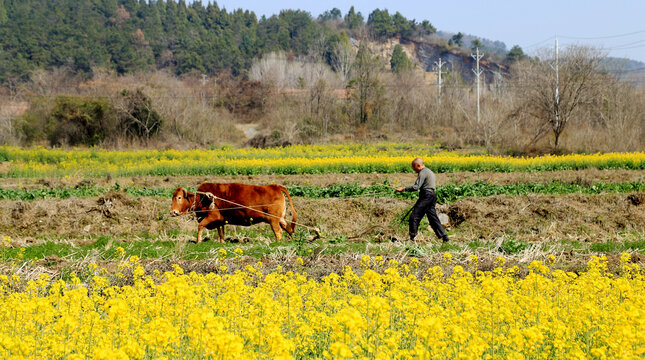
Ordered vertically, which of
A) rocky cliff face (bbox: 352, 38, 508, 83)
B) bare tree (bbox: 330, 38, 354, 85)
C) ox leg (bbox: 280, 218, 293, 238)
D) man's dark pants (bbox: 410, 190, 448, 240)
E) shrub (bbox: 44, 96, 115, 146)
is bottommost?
ox leg (bbox: 280, 218, 293, 238)

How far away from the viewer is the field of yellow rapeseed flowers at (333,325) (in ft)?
13.4

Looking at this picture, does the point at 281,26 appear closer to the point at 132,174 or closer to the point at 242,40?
the point at 242,40

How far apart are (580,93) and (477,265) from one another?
27995mm

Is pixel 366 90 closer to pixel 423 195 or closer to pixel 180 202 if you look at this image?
pixel 423 195

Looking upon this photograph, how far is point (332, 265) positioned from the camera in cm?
969

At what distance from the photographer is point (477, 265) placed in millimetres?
9570

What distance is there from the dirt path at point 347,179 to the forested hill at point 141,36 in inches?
2483

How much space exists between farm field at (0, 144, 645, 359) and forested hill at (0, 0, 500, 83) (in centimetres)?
5878

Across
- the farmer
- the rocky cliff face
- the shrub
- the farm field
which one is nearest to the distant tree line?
the rocky cliff face

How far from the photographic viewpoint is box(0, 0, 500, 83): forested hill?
85.1m

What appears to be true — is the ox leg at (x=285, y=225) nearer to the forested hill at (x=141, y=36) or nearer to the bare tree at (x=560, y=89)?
the bare tree at (x=560, y=89)

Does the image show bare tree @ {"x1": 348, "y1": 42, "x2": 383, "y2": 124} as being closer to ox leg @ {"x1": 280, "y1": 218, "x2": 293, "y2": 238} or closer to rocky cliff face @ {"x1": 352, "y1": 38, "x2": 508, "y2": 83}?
ox leg @ {"x1": 280, "y1": 218, "x2": 293, "y2": 238}

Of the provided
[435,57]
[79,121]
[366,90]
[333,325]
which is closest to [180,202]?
[333,325]

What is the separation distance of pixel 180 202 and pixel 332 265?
4073mm
